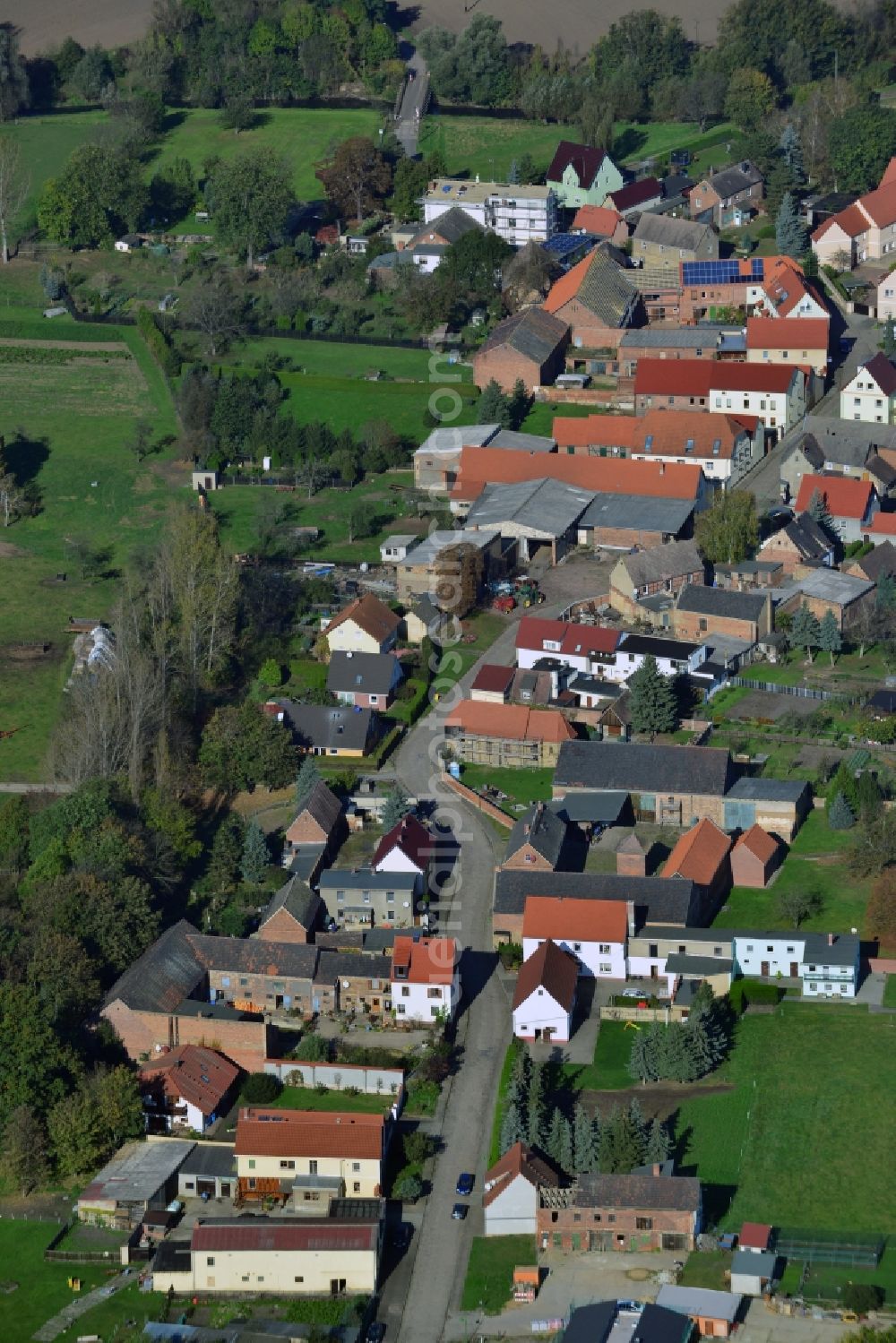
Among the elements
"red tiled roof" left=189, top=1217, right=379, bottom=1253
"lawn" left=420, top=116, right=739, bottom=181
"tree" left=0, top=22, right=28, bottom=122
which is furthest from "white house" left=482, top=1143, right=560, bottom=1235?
"tree" left=0, top=22, right=28, bottom=122

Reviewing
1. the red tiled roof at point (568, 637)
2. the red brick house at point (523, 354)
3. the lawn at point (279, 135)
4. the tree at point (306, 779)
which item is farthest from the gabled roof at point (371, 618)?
the lawn at point (279, 135)

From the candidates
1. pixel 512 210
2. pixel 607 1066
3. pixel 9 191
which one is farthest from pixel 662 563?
pixel 9 191

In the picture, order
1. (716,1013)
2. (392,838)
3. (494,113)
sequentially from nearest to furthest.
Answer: (716,1013) < (392,838) < (494,113)

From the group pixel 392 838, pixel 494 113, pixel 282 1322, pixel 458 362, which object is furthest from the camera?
pixel 494 113

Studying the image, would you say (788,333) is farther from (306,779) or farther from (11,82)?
(11,82)

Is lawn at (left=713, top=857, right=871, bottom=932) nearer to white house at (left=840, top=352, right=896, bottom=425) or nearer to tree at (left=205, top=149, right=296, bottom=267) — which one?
white house at (left=840, top=352, right=896, bottom=425)

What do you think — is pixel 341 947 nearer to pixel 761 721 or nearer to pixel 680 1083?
pixel 680 1083

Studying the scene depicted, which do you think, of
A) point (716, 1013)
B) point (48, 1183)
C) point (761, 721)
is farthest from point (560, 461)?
point (48, 1183)
